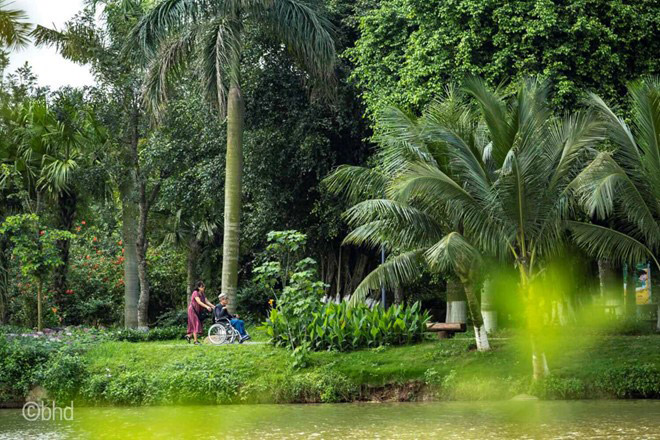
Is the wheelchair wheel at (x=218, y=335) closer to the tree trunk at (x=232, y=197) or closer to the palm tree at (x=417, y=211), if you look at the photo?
the tree trunk at (x=232, y=197)

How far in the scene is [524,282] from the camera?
18609 millimetres

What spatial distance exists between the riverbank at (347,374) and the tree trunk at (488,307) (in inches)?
61.5

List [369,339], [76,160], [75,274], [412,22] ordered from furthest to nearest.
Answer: [75,274] < [76,160] < [412,22] < [369,339]

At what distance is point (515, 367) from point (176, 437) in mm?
7934

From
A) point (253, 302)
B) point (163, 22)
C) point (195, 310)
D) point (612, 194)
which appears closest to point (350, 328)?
point (195, 310)

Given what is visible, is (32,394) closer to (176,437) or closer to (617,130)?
(176,437)

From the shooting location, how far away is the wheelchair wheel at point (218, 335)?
22.2 metres

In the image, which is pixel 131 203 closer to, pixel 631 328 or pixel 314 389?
pixel 314 389

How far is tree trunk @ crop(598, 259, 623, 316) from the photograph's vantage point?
2575cm

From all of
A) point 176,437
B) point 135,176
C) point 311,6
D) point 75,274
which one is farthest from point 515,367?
point 75,274

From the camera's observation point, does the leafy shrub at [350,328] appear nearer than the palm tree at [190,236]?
Yes

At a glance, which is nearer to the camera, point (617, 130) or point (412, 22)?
point (617, 130)

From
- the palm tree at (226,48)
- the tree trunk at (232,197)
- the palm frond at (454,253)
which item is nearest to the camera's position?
the palm frond at (454,253)

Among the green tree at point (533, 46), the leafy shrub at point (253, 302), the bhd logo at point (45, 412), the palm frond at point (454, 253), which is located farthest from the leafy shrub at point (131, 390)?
the leafy shrub at point (253, 302)
